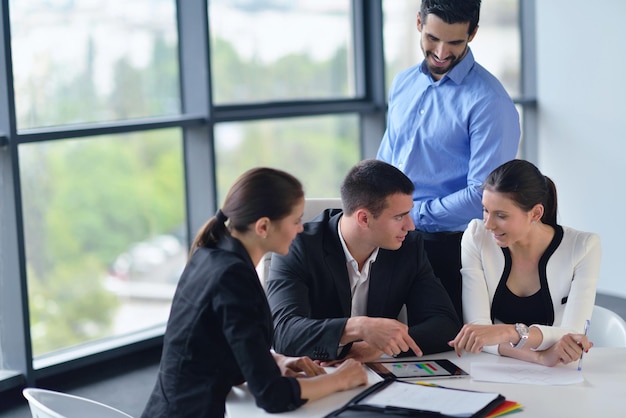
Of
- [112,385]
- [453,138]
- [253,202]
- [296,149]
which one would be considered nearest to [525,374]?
[253,202]

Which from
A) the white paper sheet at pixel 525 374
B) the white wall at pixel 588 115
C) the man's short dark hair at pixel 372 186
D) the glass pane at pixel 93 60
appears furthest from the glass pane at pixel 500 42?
the white paper sheet at pixel 525 374

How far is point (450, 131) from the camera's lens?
3145 mm

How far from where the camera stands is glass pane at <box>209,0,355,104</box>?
16.3 ft

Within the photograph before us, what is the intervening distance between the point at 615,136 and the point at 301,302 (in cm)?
395

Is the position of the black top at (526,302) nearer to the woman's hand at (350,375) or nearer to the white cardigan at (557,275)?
the white cardigan at (557,275)

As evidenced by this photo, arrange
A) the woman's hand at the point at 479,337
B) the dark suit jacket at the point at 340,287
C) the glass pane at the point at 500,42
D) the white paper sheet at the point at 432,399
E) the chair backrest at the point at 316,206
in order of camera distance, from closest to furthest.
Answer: the white paper sheet at the point at 432,399 → the woman's hand at the point at 479,337 → the dark suit jacket at the point at 340,287 → the chair backrest at the point at 316,206 → the glass pane at the point at 500,42

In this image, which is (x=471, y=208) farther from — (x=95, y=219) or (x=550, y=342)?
(x=95, y=219)

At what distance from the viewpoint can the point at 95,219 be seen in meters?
4.57

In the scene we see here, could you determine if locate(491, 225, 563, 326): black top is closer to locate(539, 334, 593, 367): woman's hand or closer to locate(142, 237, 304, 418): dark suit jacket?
locate(539, 334, 593, 367): woman's hand

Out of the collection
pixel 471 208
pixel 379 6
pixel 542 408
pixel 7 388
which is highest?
pixel 379 6

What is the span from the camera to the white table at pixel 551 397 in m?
2.01

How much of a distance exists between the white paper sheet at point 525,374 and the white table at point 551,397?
2 cm

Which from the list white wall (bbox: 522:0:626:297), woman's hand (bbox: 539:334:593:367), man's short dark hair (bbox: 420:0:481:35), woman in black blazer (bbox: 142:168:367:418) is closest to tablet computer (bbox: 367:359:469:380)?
woman in black blazer (bbox: 142:168:367:418)

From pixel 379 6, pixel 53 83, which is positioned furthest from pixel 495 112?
pixel 379 6
